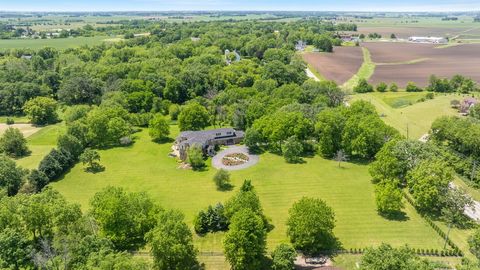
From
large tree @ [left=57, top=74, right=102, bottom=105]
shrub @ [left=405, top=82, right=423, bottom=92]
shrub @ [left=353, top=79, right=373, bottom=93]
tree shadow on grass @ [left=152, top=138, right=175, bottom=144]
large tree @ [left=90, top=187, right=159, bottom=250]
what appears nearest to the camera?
large tree @ [left=90, top=187, right=159, bottom=250]

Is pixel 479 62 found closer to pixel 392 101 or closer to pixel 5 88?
pixel 392 101

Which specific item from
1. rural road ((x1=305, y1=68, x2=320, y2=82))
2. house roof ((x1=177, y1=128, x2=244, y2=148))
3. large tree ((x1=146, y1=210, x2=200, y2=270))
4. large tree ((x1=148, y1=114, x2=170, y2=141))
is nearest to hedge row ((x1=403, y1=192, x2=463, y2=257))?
large tree ((x1=146, y1=210, x2=200, y2=270))

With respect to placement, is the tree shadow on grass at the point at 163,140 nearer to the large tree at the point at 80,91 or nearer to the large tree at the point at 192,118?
the large tree at the point at 192,118

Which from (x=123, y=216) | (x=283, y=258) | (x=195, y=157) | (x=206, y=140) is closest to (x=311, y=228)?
(x=283, y=258)

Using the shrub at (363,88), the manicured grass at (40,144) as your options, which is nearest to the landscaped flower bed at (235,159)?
the manicured grass at (40,144)

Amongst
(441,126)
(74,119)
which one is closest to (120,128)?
(74,119)

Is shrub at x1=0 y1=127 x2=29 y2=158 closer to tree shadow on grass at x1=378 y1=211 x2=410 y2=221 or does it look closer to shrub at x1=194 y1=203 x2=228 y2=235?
shrub at x1=194 y1=203 x2=228 y2=235

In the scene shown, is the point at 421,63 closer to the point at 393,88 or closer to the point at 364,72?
the point at 364,72
